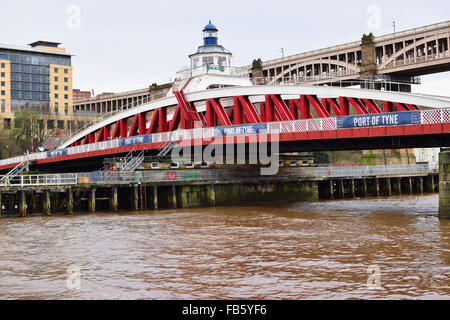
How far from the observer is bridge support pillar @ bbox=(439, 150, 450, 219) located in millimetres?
35531

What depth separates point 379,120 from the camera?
126 ft

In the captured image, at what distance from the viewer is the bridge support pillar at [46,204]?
4572cm

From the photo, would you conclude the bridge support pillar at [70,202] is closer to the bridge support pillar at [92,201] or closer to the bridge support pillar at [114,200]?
the bridge support pillar at [92,201]

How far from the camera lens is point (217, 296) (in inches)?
685

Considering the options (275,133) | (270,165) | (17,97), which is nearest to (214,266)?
(275,133)

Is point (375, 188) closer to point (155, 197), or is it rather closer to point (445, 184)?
point (155, 197)

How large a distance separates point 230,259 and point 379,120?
19.2 meters

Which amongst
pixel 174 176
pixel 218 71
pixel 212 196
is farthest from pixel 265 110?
pixel 218 71

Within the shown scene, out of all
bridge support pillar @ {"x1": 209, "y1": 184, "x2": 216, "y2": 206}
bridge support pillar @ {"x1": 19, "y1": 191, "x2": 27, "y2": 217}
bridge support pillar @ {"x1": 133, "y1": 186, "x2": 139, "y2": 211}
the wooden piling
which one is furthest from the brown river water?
bridge support pillar @ {"x1": 209, "y1": 184, "x2": 216, "y2": 206}

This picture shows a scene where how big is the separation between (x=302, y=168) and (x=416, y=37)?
3487 centimetres

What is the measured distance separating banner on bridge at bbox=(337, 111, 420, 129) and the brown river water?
20.2 ft

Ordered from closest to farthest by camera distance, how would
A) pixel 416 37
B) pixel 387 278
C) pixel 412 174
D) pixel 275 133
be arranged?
pixel 387 278 < pixel 275 133 < pixel 412 174 < pixel 416 37

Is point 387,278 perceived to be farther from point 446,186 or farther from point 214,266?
point 446,186

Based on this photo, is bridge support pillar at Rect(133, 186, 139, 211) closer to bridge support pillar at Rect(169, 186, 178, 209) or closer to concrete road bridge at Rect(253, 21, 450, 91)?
bridge support pillar at Rect(169, 186, 178, 209)
